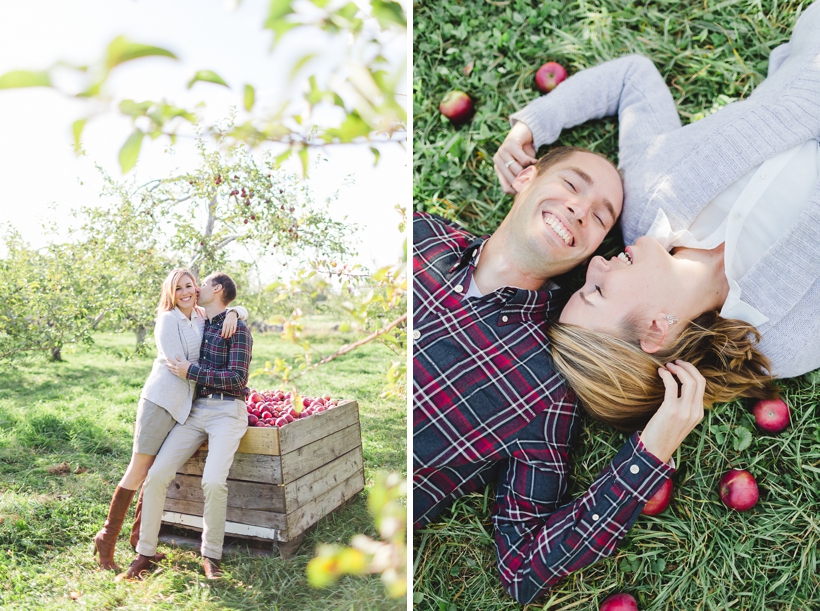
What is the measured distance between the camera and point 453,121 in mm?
2643

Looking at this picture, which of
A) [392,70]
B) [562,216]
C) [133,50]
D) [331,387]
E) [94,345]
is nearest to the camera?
[133,50]

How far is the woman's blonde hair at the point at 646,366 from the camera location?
2082 mm

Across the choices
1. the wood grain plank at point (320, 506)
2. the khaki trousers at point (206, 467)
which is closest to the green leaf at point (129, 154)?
the khaki trousers at point (206, 467)

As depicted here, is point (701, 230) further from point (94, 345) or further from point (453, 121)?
point (94, 345)

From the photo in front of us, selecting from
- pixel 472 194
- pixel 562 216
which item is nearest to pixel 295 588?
pixel 562 216

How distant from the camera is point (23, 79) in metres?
0.98

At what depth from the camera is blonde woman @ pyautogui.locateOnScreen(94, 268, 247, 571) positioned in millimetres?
1580

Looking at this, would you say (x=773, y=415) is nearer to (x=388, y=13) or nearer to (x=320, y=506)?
(x=320, y=506)

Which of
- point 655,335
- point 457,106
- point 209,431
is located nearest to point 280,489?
point 209,431

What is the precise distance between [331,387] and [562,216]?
106cm

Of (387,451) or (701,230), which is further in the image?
(701,230)

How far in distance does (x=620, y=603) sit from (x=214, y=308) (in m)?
1.72

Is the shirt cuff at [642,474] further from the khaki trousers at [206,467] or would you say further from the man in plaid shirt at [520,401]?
the khaki trousers at [206,467]

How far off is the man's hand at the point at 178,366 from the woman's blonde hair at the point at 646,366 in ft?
4.22
